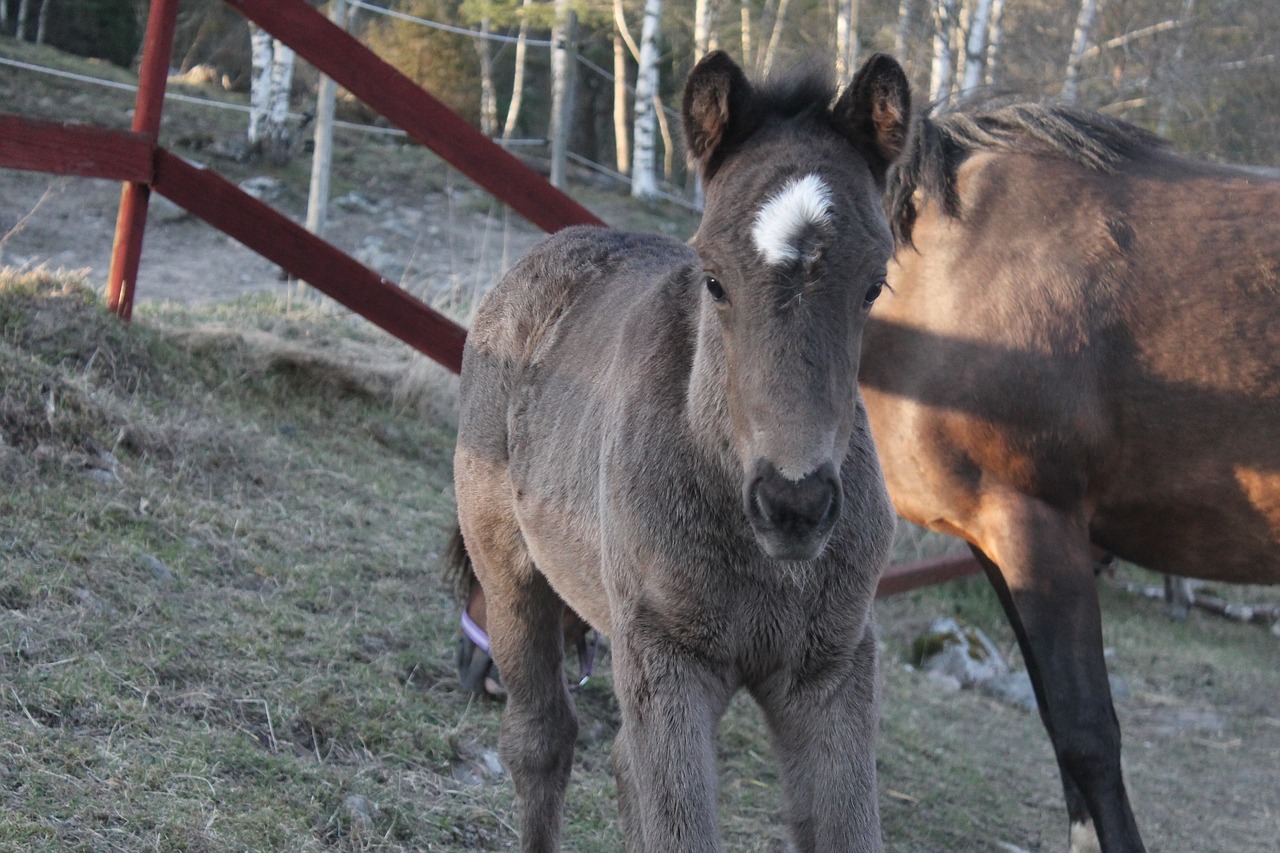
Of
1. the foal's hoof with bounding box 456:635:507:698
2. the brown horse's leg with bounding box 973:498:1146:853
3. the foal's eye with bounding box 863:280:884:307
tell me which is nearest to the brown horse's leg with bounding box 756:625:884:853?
the foal's eye with bounding box 863:280:884:307

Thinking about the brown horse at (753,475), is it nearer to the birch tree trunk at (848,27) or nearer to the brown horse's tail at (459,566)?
the brown horse's tail at (459,566)

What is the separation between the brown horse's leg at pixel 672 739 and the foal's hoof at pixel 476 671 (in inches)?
71.8

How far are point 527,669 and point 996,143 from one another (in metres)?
2.66

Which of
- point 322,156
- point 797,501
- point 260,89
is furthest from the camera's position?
point 260,89

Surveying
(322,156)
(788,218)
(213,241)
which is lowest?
(213,241)

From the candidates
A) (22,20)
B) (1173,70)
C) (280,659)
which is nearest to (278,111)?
(22,20)

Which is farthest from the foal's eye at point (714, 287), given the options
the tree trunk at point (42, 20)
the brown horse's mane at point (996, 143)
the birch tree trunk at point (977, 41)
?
the tree trunk at point (42, 20)

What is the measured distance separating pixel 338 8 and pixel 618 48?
13301 millimetres

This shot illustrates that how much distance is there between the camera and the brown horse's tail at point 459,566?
14.0 feet

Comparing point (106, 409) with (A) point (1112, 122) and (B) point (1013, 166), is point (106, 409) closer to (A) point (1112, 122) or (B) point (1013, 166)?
(B) point (1013, 166)

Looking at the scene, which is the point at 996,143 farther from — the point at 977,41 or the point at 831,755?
the point at 977,41

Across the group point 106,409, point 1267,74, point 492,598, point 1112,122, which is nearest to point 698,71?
point 492,598

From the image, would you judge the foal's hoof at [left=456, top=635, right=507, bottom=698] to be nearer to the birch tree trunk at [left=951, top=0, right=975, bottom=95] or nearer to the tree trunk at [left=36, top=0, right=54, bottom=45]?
the birch tree trunk at [left=951, top=0, right=975, bottom=95]

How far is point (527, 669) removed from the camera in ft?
→ 11.3
